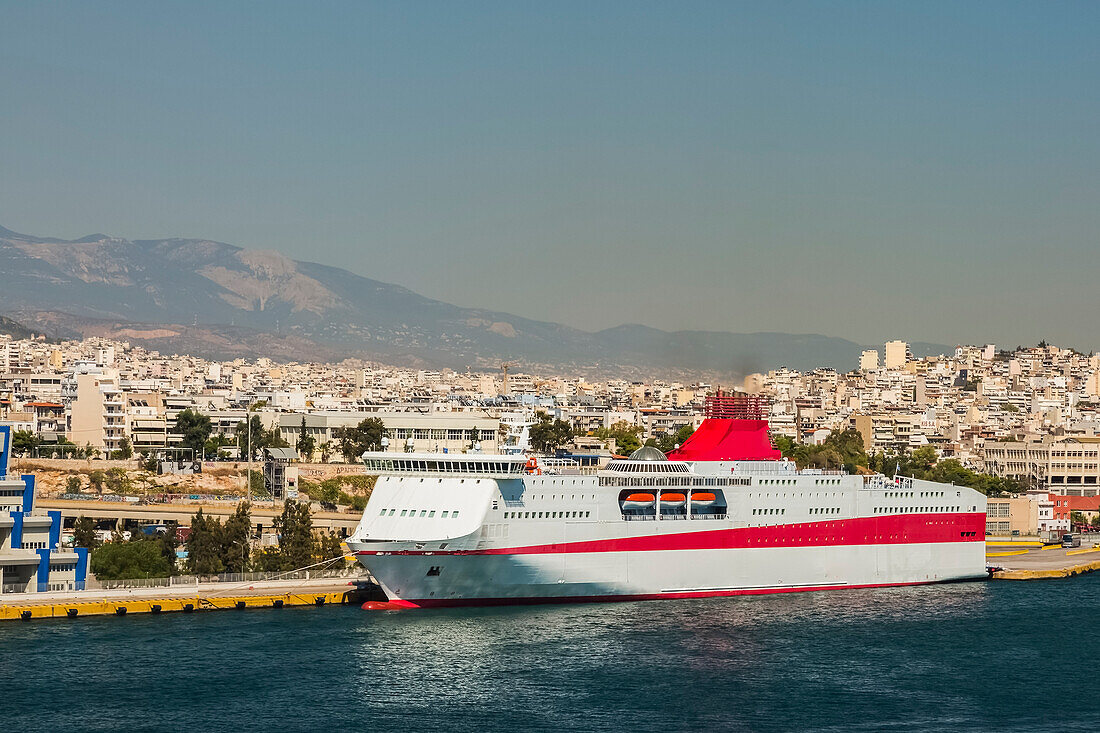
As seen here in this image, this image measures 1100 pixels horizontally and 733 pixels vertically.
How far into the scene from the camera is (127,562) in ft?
147

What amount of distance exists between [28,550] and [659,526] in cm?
1738

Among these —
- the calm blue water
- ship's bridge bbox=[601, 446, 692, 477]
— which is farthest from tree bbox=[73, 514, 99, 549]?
ship's bridge bbox=[601, 446, 692, 477]

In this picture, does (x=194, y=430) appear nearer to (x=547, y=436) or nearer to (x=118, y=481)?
(x=118, y=481)

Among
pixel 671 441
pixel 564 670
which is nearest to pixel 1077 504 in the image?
pixel 671 441

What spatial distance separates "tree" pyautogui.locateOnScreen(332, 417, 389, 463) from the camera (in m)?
80.6

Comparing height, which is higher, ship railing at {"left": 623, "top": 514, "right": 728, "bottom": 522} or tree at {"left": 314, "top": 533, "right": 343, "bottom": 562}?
ship railing at {"left": 623, "top": 514, "right": 728, "bottom": 522}

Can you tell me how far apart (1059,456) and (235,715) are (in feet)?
191

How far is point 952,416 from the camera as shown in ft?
371

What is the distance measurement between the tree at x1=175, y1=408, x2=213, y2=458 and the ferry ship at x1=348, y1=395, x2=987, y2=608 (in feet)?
129

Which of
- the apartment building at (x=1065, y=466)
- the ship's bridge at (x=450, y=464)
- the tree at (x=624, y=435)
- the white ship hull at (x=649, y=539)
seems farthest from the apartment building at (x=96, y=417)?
the apartment building at (x=1065, y=466)

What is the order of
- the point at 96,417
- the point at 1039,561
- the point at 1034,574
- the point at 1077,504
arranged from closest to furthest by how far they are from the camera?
the point at 1034,574, the point at 1039,561, the point at 1077,504, the point at 96,417

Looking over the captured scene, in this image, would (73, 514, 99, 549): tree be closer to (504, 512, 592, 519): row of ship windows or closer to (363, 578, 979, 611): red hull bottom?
(363, 578, 979, 611): red hull bottom

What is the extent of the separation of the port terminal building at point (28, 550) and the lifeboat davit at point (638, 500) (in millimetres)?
15290

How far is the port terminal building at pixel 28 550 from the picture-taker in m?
41.8
